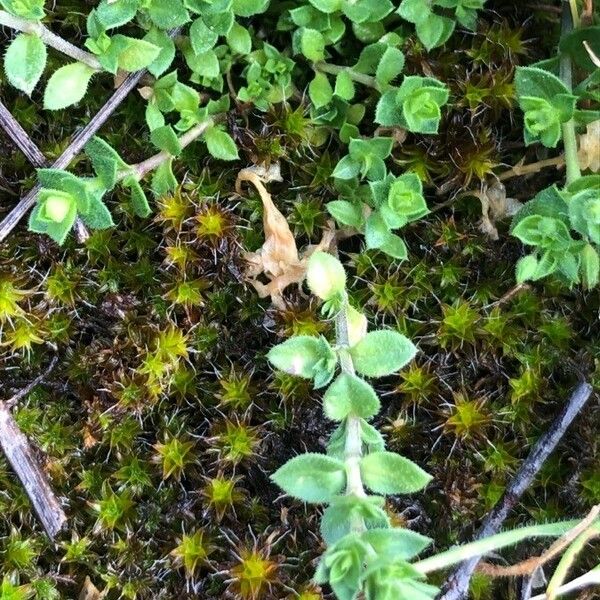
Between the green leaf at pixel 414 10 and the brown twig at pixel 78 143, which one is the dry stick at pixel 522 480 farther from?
the brown twig at pixel 78 143

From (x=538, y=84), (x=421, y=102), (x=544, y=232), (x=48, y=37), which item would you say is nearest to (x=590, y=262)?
(x=544, y=232)

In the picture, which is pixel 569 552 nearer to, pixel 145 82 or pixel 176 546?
pixel 176 546

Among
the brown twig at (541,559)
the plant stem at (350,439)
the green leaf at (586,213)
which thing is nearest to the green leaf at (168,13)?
the plant stem at (350,439)

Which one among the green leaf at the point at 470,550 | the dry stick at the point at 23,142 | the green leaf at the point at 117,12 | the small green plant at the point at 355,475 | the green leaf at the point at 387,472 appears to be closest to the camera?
the small green plant at the point at 355,475

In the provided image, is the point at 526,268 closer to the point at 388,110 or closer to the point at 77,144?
the point at 388,110

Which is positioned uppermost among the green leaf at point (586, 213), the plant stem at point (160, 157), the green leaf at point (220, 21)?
the green leaf at point (220, 21)

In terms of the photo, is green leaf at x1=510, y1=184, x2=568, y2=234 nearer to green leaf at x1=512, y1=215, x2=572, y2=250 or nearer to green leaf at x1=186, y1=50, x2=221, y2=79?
green leaf at x1=512, y1=215, x2=572, y2=250
